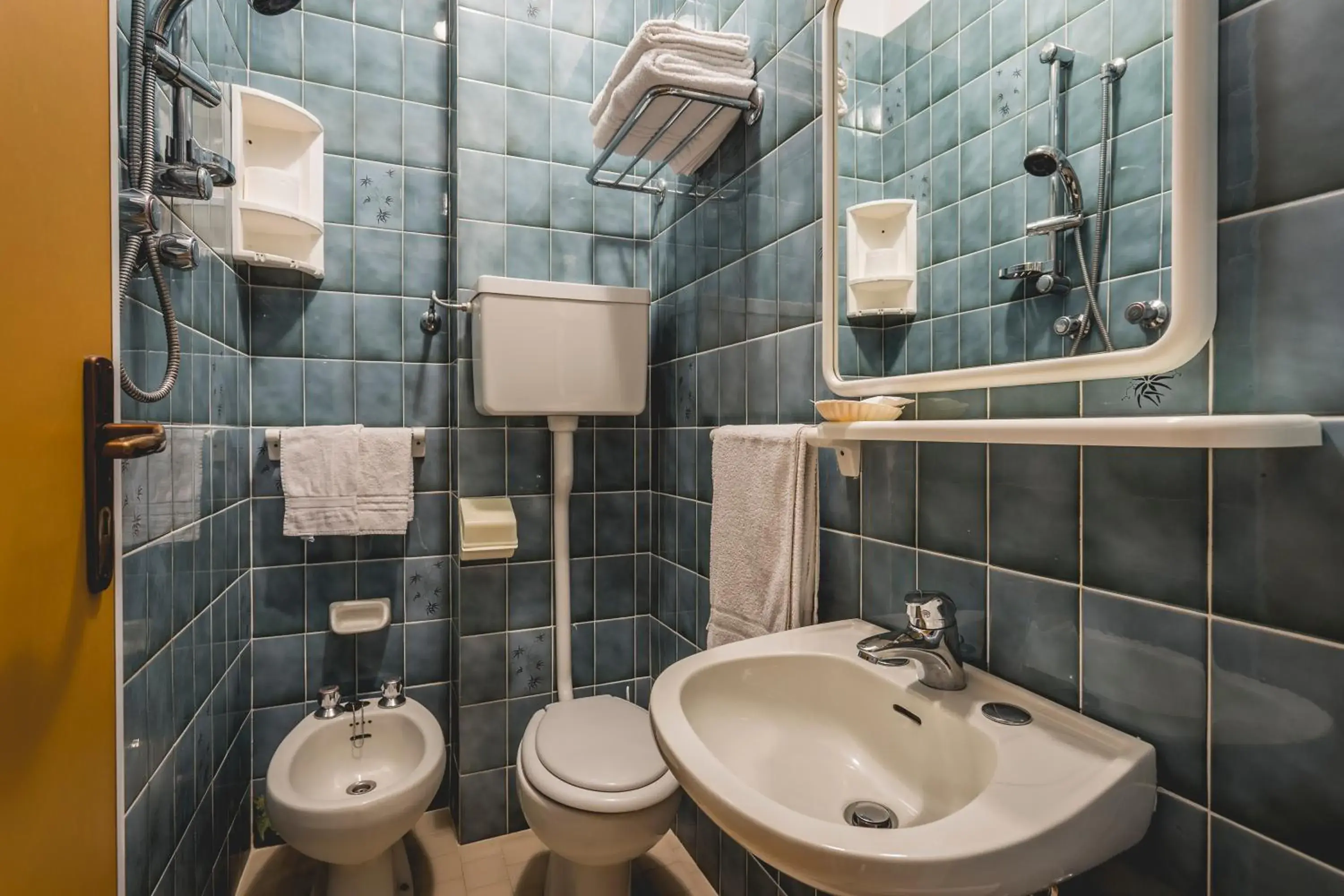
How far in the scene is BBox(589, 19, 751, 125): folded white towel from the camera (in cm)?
140

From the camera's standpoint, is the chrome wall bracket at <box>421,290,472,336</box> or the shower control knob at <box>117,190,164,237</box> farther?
the chrome wall bracket at <box>421,290,472,336</box>

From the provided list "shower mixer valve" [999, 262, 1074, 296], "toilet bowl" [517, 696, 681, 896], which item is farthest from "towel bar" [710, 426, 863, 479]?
"toilet bowl" [517, 696, 681, 896]

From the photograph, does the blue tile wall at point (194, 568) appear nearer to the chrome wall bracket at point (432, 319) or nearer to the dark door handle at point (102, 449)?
the dark door handle at point (102, 449)

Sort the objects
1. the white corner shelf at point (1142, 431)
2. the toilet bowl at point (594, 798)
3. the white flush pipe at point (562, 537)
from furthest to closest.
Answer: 1. the white flush pipe at point (562, 537)
2. the toilet bowl at point (594, 798)
3. the white corner shelf at point (1142, 431)

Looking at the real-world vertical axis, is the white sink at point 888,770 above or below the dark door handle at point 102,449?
below

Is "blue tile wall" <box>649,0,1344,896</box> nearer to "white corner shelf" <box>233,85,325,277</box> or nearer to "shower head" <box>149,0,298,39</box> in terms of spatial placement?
"shower head" <box>149,0,298,39</box>

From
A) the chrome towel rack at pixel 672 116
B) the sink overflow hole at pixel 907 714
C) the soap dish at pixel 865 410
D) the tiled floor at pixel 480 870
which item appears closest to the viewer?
the sink overflow hole at pixel 907 714

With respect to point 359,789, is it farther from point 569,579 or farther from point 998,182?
point 998,182

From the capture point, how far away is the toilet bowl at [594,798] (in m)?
1.33

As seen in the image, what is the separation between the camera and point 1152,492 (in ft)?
2.29

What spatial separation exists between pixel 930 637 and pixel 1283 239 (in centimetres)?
57

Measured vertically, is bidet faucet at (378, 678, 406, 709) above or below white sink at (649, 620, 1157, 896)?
below

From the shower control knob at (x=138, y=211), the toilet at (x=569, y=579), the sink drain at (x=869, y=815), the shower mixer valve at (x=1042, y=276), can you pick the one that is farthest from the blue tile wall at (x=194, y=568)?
the shower mixer valve at (x=1042, y=276)

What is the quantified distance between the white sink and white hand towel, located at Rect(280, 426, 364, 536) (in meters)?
1.28
